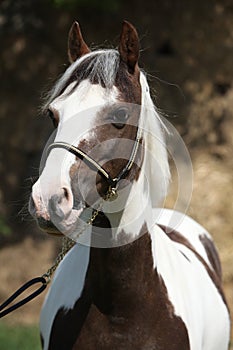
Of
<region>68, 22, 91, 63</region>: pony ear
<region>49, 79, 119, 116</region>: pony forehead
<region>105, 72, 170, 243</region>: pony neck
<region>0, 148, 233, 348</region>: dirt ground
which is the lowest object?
<region>0, 148, 233, 348</region>: dirt ground

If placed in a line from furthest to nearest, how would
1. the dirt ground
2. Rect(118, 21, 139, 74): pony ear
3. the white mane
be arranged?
the dirt ground < the white mane < Rect(118, 21, 139, 74): pony ear

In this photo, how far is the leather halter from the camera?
2.78m

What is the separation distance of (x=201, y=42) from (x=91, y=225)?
270 inches

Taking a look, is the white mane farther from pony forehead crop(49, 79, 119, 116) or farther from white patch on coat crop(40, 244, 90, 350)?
white patch on coat crop(40, 244, 90, 350)

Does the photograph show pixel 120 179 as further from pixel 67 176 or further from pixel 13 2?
pixel 13 2

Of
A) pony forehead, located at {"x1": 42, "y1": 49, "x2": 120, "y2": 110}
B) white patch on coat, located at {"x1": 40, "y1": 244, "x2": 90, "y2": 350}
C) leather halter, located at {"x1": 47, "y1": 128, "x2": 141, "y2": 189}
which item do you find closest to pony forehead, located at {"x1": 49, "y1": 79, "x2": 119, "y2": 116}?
pony forehead, located at {"x1": 42, "y1": 49, "x2": 120, "y2": 110}

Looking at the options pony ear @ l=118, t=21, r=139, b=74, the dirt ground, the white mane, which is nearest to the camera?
pony ear @ l=118, t=21, r=139, b=74

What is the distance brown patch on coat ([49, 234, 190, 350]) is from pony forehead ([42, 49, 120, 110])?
2.24ft

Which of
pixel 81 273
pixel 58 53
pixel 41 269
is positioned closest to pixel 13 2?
pixel 58 53

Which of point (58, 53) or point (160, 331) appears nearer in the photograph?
point (160, 331)

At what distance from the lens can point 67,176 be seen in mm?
2727

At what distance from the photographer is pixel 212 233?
353 inches

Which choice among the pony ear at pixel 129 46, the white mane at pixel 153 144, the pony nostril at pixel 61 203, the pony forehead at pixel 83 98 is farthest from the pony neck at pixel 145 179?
the pony nostril at pixel 61 203

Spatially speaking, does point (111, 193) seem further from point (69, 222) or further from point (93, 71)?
point (93, 71)
